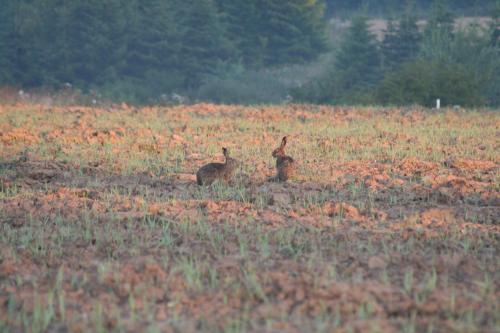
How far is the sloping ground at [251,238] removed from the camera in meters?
6.81

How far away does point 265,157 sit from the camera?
16156 millimetres

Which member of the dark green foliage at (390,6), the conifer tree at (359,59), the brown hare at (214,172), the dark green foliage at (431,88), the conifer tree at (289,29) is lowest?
the brown hare at (214,172)

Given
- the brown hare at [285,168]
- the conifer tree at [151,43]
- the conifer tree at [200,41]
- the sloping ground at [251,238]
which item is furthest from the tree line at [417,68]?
the brown hare at [285,168]

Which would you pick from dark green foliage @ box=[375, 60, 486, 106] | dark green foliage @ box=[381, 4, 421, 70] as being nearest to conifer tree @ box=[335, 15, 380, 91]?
dark green foliage @ box=[381, 4, 421, 70]

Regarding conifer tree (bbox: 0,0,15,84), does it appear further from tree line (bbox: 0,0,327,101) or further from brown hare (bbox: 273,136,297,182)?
brown hare (bbox: 273,136,297,182)

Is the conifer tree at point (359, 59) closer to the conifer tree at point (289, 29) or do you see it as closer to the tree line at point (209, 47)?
the tree line at point (209, 47)

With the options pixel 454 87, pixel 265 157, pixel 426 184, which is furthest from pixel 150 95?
pixel 426 184

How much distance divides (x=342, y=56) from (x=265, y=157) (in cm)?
3290

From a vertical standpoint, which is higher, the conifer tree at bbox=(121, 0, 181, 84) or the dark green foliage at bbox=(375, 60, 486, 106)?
the conifer tree at bbox=(121, 0, 181, 84)

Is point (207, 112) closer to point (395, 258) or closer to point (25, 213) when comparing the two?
point (25, 213)

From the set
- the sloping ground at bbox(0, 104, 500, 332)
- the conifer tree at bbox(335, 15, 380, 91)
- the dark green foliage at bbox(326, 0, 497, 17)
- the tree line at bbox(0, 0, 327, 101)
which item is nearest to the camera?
the sloping ground at bbox(0, 104, 500, 332)

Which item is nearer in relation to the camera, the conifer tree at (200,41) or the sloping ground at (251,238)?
the sloping ground at (251,238)

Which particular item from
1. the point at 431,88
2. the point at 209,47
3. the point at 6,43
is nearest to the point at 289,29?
the point at 209,47

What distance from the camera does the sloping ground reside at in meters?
6.81
